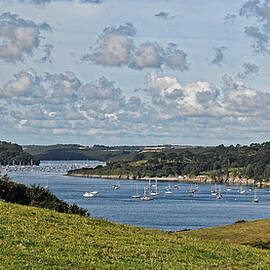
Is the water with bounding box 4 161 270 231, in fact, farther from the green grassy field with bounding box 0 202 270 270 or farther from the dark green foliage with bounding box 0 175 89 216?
the green grassy field with bounding box 0 202 270 270

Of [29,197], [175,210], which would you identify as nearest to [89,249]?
[29,197]

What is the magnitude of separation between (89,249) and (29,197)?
18.5 meters

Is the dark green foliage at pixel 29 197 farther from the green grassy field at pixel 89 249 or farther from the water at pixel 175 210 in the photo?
the water at pixel 175 210

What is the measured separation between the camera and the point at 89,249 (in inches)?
734

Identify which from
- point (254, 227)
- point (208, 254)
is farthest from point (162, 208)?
point (208, 254)

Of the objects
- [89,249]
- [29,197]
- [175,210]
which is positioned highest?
[29,197]

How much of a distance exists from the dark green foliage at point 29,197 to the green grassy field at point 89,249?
7378mm

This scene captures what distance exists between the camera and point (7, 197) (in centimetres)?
3431

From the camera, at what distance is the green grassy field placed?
53.9 feet

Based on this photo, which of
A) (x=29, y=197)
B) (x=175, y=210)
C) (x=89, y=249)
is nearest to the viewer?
(x=89, y=249)

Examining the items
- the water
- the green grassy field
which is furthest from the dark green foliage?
the water

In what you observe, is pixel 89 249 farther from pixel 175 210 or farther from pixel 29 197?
pixel 175 210

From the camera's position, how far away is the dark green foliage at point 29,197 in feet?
113

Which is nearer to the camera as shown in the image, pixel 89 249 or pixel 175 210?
pixel 89 249
